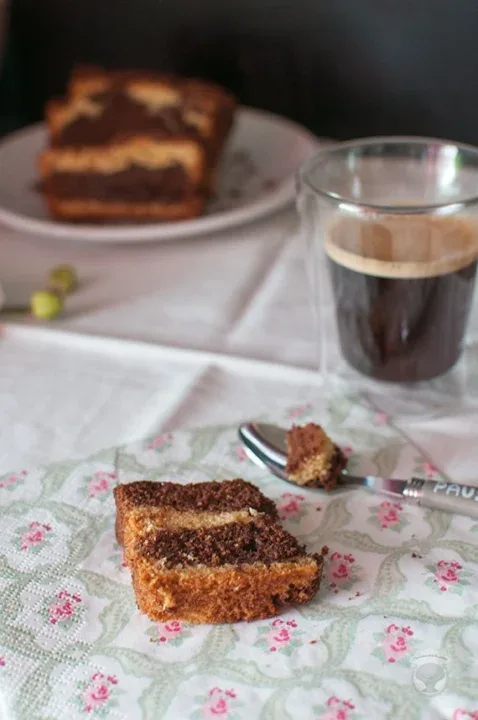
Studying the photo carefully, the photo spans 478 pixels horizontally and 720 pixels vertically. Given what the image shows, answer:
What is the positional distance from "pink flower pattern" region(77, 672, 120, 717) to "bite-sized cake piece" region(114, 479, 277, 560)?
0.11 meters

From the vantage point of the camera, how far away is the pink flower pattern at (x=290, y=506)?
0.84 meters

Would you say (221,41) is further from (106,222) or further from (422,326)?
(422,326)

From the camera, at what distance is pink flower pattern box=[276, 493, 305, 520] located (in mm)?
841

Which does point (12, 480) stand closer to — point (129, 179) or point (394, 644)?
point (394, 644)

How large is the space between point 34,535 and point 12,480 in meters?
0.10

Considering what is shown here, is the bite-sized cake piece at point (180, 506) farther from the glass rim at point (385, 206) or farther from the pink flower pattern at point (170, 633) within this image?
the glass rim at point (385, 206)

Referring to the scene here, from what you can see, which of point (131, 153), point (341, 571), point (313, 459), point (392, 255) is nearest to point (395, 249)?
point (392, 255)

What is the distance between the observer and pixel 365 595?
2.42 feet

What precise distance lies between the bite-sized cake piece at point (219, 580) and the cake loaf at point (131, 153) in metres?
0.80

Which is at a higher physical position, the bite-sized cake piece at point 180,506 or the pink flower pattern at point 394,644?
the bite-sized cake piece at point 180,506

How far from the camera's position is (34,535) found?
2.68ft

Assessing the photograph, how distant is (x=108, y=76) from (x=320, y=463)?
93 centimetres

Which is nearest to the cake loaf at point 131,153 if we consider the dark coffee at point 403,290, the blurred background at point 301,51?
the blurred background at point 301,51

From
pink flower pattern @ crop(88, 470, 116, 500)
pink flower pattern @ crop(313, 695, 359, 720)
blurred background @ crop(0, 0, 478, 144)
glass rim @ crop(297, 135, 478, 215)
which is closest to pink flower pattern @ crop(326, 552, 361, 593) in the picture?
pink flower pattern @ crop(313, 695, 359, 720)
